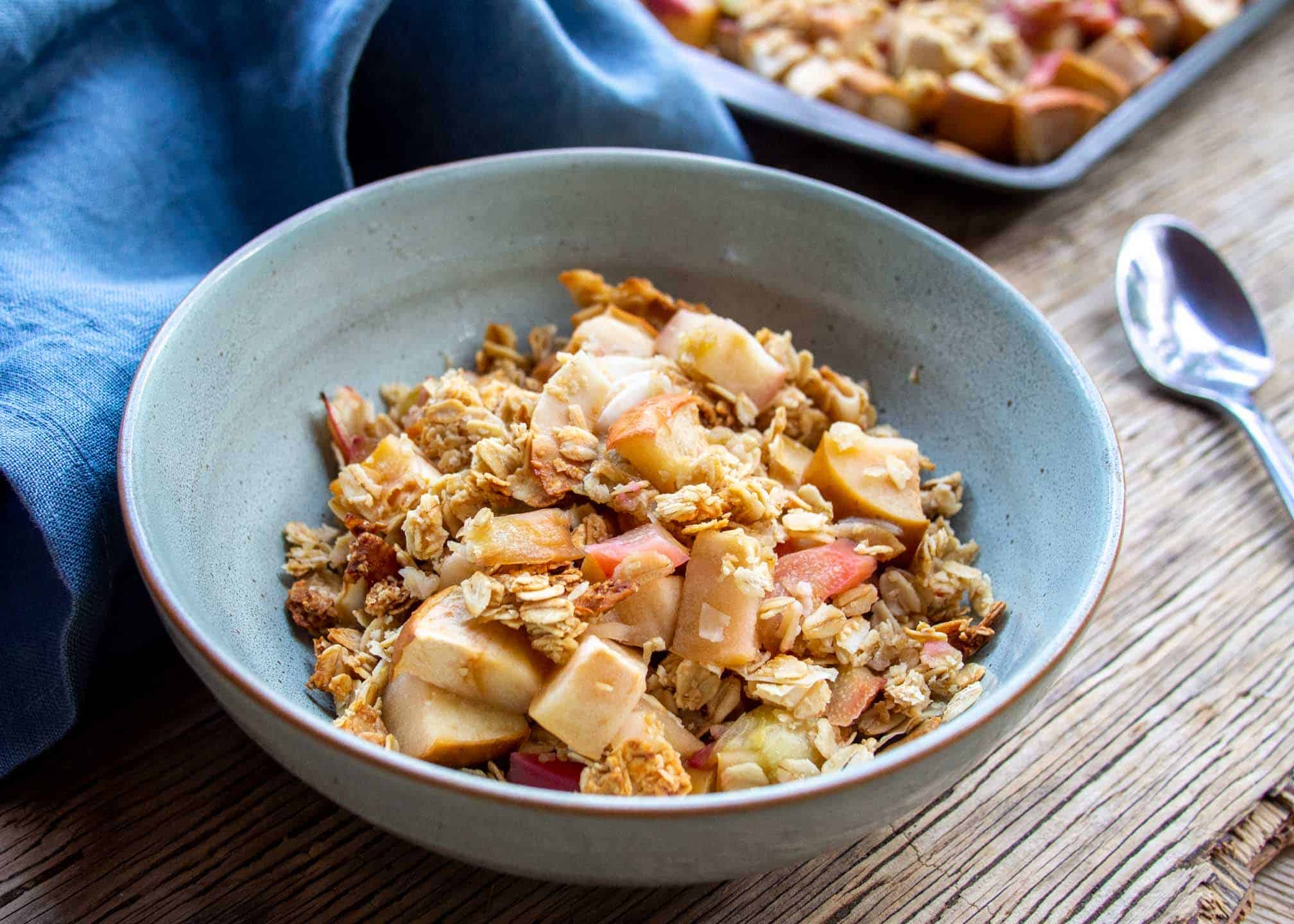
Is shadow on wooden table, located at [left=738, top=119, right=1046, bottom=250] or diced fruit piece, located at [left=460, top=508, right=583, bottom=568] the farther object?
shadow on wooden table, located at [left=738, top=119, right=1046, bottom=250]

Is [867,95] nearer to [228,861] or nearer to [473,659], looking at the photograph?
[473,659]

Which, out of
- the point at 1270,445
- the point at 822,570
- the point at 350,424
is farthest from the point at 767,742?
the point at 1270,445

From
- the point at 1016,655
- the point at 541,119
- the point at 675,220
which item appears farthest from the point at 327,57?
the point at 1016,655

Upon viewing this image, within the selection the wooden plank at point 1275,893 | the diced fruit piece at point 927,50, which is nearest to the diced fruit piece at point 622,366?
the wooden plank at point 1275,893

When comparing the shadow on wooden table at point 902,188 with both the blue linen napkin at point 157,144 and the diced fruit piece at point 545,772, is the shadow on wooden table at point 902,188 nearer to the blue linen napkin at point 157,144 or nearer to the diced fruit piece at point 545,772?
the blue linen napkin at point 157,144

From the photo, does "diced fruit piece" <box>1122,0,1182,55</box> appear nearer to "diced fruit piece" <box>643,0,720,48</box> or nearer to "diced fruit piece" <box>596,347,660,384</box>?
"diced fruit piece" <box>643,0,720,48</box>

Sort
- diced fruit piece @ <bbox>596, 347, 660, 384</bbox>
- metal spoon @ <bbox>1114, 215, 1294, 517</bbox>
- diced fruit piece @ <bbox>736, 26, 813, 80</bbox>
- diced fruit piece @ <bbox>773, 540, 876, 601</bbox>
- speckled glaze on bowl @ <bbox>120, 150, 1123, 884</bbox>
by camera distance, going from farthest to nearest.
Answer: diced fruit piece @ <bbox>736, 26, 813, 80</bbox> < metal spoon @ <bbox>1114, 215, 1294, 517</bbox> < diced fruit piece @ <bbox>596, 347, 660, 384</bbox> < diced fruit piece @ <bbox>773, 540, 876, 601</bbox> < speckled glaze on bowl @ <bbox>120, 150, 1123, 884</bbox>

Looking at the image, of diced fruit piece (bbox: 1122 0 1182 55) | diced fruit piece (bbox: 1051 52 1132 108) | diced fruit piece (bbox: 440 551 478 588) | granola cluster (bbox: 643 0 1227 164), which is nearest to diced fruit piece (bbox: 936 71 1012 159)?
granola cluster (bbox: 643 0 1227 164)

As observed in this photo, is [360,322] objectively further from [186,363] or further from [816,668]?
[816,668]
